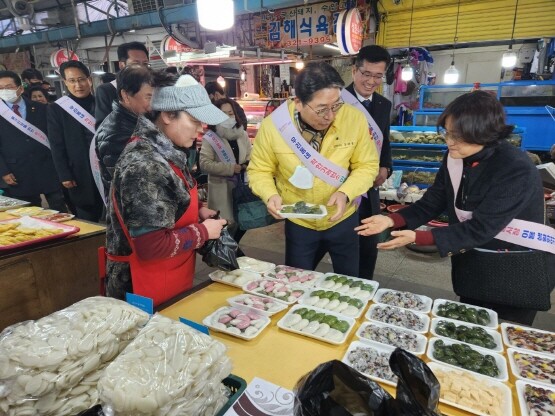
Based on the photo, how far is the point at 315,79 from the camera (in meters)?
2.11

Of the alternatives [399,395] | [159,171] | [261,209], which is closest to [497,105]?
[399,395]

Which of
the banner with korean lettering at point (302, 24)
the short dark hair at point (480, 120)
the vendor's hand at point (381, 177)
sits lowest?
the vendor's hand at point (381, 177)

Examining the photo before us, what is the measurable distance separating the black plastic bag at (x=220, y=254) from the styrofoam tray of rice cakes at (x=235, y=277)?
63mm

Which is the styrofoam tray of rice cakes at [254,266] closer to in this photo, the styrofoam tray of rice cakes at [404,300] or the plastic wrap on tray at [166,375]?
the styrofoam tray of rice cakes at [404,300]

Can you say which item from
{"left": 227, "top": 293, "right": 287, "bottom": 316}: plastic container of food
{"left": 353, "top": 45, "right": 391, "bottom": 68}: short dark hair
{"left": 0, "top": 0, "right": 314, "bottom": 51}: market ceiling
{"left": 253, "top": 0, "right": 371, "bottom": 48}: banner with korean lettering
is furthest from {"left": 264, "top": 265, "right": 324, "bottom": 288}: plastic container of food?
{"left": 253, "top": 0, "right": 371, "bottom": 48}: banner with korean lettering

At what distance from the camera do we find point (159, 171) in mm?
1600

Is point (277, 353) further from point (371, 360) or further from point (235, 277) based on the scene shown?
point (235, 277)

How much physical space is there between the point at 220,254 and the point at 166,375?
1.19 meters

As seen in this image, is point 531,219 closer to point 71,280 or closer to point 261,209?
point 261,209

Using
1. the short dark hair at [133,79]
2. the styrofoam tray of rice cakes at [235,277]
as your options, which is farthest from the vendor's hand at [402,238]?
the short dark hair at [133,79]

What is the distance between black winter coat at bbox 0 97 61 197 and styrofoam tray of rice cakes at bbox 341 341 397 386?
180 inches

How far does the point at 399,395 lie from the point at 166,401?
523 millimetres

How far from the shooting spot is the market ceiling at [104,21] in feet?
24.9

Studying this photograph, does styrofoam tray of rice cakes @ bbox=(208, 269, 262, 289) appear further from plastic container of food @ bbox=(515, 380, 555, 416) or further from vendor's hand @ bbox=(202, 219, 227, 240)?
plastic container of food @ bbox=(515, 380, 555, 416)
